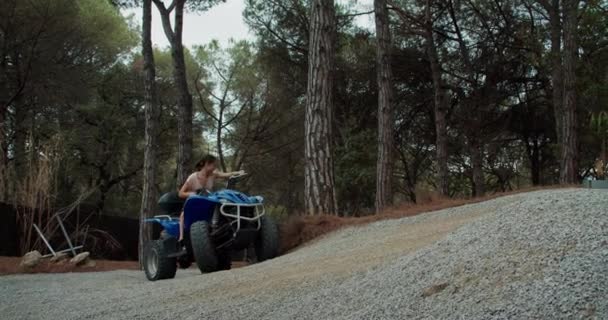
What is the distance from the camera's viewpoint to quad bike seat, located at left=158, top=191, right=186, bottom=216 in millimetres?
9695

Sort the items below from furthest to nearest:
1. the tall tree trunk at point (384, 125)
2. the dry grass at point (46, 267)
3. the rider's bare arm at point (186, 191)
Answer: the tall tree trunk at point (384, 125) < the dry grass at point (46, 267) < the rider's bare arm at point (186, 191)

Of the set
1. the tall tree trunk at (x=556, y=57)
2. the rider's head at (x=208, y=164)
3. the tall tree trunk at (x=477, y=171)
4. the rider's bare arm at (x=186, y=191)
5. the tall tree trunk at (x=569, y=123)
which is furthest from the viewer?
the tall tree trunk at (x=477, y=171)

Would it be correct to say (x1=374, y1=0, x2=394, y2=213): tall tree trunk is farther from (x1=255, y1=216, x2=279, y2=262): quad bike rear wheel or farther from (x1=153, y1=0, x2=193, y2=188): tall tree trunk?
(x1=255, y1=216, x2=279, y2=262): quad bike rear wheel

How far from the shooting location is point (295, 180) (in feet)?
113

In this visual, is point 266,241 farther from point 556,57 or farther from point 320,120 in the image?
point 556,57

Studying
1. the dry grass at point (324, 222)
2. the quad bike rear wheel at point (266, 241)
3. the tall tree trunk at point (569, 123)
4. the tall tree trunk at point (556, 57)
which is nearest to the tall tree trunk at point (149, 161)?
the dry grass at point (324, 222)

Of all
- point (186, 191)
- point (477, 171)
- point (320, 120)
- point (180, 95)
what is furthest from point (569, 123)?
point (186, 191)

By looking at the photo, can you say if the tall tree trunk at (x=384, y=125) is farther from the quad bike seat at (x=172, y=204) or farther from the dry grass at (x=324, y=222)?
the quad bike seat at (x=172, y=204)

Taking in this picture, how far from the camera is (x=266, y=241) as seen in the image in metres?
9.10

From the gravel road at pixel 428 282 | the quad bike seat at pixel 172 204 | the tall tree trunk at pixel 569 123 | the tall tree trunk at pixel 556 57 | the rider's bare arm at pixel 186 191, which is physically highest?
the tall tree trunk at pixel 556 57

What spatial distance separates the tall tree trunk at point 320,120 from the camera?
11531mm

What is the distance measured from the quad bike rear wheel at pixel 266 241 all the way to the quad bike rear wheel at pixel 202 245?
2.62 feet

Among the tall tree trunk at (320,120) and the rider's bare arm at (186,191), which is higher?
the tall tree trunk at (320,120)

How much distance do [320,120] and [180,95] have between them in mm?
5252
